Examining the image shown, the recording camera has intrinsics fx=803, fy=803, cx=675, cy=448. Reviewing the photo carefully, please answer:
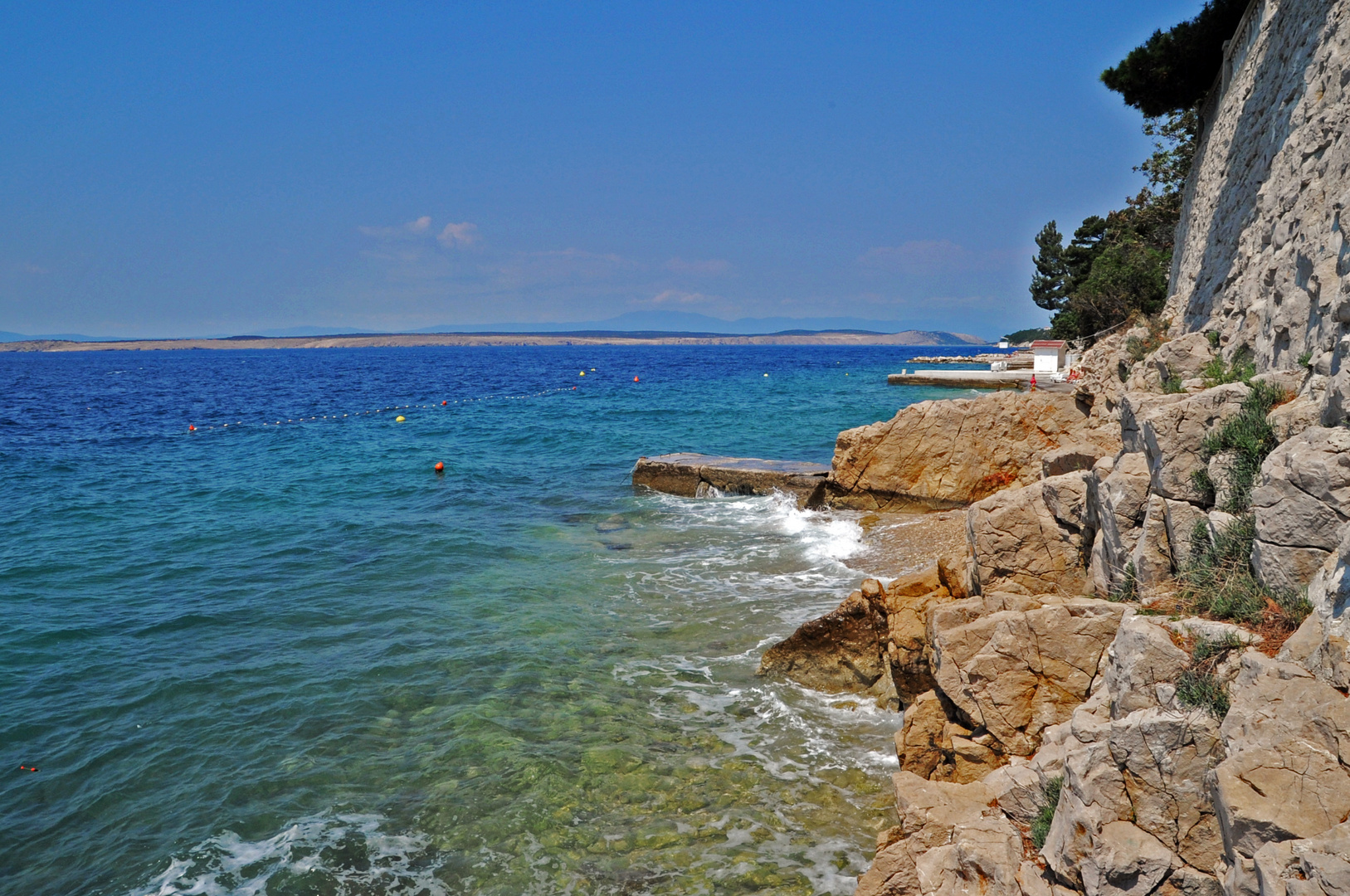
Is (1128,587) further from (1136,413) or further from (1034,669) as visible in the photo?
(1136,413)

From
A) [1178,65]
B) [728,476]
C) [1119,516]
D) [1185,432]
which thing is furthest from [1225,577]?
[1178,65]

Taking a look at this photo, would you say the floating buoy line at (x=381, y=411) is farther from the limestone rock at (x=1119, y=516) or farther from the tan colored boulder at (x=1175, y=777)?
the tan colored boulder at (x=1175, y=777)

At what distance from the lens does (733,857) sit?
7398 millimetres

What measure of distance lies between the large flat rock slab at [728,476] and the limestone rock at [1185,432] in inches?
Result: 517

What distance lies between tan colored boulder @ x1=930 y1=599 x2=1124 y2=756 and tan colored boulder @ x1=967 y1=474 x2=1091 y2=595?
152 centimetres

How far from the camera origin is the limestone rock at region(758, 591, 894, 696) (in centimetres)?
1030

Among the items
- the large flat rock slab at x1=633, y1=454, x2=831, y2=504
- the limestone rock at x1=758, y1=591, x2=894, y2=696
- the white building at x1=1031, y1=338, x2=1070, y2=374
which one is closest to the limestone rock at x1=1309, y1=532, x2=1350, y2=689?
the limestone rock at x1=758, y1=591, x2=894, y2=696

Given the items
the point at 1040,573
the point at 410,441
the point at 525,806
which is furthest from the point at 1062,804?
the point at 410,441

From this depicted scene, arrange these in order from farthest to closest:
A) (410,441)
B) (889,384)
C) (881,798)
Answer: (889,384)
(410,441)
(881,798)

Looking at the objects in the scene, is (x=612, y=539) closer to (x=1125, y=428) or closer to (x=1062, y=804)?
(x=1125, y=428)

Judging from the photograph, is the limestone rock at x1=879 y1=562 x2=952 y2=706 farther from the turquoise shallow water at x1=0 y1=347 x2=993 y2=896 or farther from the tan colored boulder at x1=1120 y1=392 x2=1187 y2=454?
the tan colored boulder at x1=1120 y1=392 x2=1187 y2=454

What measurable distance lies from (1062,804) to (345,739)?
812 cm

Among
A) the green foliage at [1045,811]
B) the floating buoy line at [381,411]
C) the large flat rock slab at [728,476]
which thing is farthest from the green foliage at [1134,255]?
the floating buoy line at [381,411]

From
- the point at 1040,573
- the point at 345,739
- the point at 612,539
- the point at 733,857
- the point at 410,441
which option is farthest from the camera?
the point at 410,441
